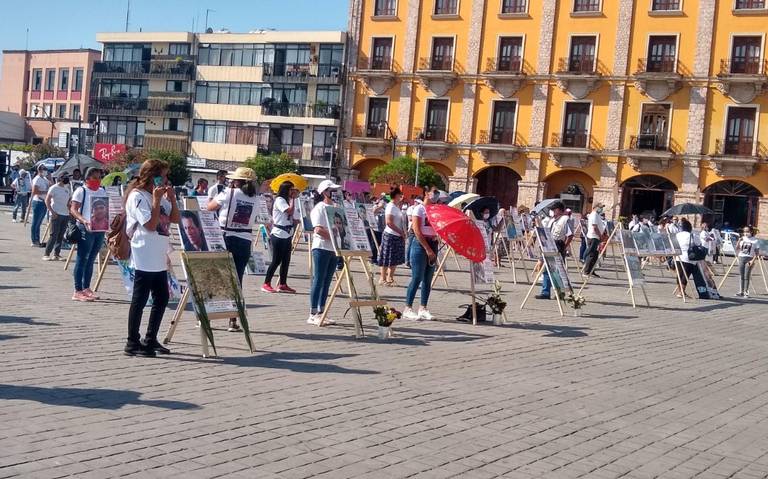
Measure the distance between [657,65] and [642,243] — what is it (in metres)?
32.7

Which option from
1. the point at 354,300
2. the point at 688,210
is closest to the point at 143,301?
the point at 354,300

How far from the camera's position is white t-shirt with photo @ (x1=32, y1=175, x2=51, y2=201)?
21244mm

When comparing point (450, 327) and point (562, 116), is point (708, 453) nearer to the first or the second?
point (450, 327)

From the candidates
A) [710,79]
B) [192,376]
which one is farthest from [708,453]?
[710,79]

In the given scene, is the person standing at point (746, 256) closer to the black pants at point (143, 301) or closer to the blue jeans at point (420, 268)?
the blue jeans at point (420, 268)

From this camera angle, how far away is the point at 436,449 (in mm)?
6781

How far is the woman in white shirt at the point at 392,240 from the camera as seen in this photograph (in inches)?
658

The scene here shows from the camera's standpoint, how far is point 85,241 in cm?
1345

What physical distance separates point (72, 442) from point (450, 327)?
763 centimetres

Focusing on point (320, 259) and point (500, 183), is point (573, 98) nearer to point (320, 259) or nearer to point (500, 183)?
point (500, 183)

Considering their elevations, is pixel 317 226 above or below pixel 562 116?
below

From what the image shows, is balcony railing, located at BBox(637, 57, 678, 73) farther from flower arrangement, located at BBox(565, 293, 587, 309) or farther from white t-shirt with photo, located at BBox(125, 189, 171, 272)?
white t-shirt with photo, located at BBox(125, 189, 171, 272)

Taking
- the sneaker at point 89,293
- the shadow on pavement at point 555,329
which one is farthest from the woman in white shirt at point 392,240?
the sneaker at point 89,293

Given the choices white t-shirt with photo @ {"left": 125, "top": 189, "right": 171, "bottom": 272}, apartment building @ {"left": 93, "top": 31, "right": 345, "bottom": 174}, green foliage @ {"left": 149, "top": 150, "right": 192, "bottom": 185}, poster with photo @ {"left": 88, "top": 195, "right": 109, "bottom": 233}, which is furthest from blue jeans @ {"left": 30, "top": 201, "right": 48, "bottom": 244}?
apartment building @ {"left": 93, "top": 31, "right": 345, "bottom": 174}
